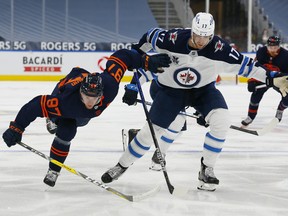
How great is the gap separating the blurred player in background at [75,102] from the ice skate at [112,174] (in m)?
0.28

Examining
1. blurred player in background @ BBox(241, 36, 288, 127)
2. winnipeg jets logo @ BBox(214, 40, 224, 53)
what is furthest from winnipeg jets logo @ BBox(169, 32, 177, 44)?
blurred player in background @ BBox(241, 36, 288, 127)

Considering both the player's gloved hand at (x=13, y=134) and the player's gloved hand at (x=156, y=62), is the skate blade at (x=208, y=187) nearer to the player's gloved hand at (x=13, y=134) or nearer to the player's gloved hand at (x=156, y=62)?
the player's gloved hand at (x=156, y=62)

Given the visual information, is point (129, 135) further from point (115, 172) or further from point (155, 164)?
point (115, 172)

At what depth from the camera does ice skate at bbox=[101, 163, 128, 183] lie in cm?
360

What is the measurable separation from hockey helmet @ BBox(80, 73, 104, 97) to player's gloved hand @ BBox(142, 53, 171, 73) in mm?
406

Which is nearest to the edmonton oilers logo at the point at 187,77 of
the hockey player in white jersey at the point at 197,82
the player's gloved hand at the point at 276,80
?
the hockey player in white jersey at the point at 197,82

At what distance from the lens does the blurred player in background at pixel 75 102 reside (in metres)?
3.16

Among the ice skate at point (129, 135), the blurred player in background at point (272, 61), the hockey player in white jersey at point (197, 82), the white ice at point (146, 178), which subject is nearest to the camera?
the white ice at point (146, 178)

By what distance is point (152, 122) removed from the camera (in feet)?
12.0

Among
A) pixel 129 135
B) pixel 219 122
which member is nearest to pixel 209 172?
pixel 219 122

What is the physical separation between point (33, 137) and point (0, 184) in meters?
1.91

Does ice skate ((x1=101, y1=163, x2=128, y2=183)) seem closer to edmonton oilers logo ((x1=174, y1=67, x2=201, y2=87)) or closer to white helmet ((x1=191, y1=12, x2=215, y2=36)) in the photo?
edmonton oilers logo ((x1=174, y1=67, x2=201, y2=87))

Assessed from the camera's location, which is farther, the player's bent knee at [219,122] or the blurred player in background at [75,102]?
the player's bent knee at [219,122]

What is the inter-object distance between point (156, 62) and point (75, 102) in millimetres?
518
